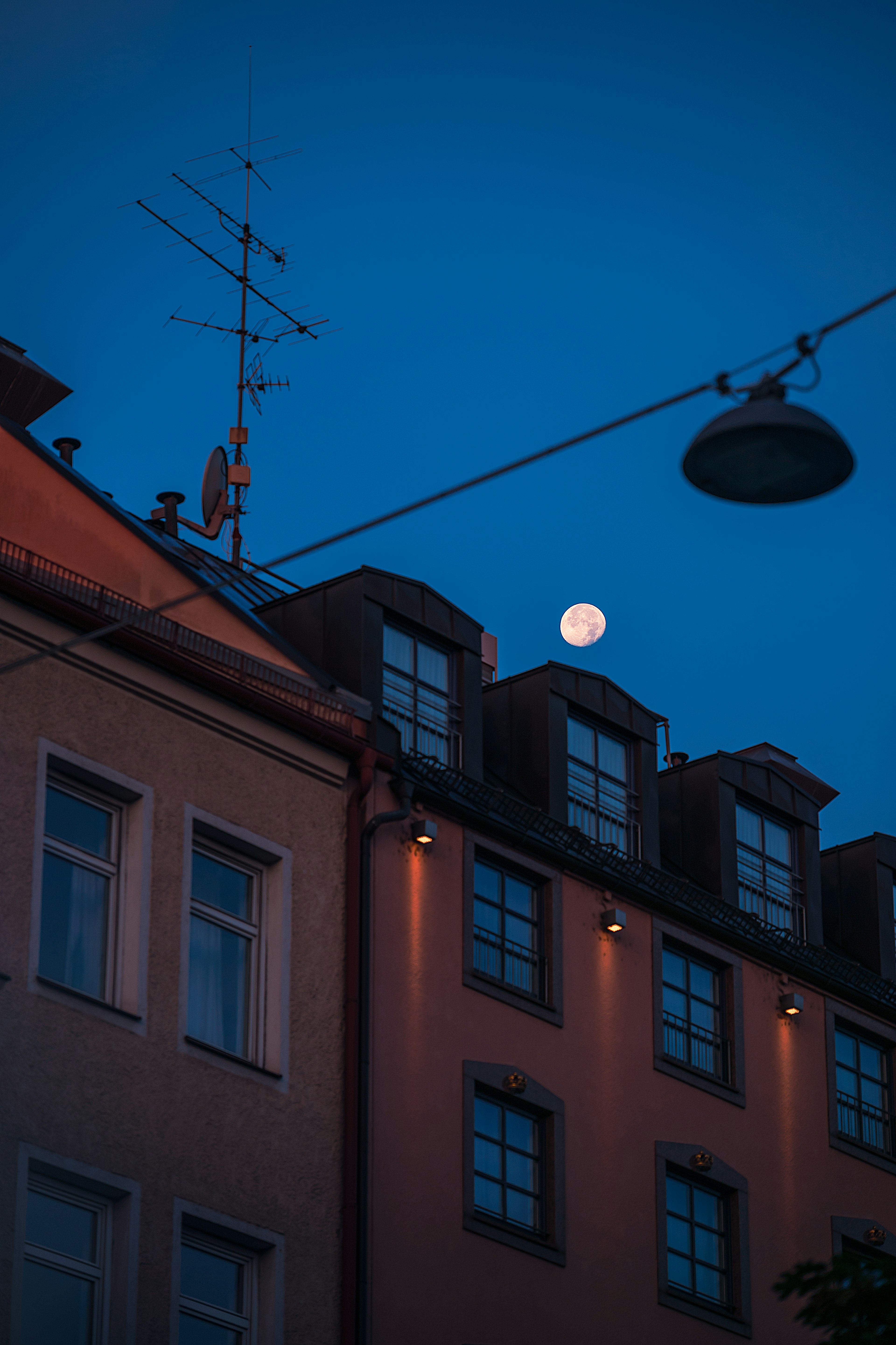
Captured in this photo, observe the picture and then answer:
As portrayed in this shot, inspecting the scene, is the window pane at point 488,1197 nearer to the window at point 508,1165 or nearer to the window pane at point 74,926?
the window at point 508,1165

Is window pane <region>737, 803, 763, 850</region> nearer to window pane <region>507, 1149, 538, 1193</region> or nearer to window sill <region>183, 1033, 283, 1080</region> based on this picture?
window pane <region>507, 1149, 538, 1193</region>

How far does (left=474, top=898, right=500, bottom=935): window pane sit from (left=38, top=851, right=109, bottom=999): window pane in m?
5.69

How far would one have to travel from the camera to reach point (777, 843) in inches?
1330

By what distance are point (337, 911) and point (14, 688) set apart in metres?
4.77

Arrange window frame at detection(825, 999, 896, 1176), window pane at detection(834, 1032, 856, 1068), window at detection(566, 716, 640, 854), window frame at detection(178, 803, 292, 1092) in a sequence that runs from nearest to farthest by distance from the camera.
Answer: window frame at detection(178, 803, 292, 1092) → window at detection(566, 716, 640, 854) → window frame at detection(825, 999, 896, 1176) → window pane at detection(834, 1032, 856, 1068)

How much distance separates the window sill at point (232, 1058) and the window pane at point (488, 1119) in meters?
3.43

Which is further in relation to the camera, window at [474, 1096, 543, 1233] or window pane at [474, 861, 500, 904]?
window pane at [474, 861, 500, 904]

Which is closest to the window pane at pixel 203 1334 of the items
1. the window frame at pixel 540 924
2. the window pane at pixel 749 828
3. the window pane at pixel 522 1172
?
the window pane at pixel 522 1172

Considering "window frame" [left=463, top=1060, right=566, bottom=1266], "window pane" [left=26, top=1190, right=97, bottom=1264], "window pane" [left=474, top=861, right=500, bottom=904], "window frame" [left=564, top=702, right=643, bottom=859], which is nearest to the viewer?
"window pane" [left=26, top=1190, right=97, bottom=1264]

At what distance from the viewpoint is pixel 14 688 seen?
75.6 feet

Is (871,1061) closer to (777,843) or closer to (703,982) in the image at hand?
(777,843)

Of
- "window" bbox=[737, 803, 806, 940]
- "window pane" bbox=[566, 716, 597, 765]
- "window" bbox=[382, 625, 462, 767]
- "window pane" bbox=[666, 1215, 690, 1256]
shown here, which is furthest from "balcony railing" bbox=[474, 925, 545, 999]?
"window" bbox=[737, 803, 806, 940]

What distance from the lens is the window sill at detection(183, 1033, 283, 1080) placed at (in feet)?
76.8

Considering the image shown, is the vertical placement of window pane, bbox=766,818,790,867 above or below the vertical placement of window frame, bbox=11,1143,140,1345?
above
